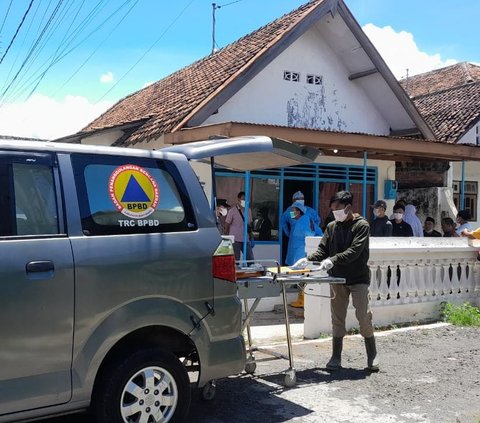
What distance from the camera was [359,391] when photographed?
17.2 ft

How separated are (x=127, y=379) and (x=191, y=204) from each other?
1.28 metres

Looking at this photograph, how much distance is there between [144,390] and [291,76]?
9.40m

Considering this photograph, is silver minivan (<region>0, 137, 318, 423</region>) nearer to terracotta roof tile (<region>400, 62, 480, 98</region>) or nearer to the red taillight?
the red taillight

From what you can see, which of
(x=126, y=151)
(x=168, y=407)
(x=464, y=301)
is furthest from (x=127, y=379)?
(x=464, y=301)

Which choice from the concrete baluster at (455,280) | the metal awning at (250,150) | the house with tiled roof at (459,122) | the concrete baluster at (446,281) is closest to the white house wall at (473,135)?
the house with tiled roof at (459,122)

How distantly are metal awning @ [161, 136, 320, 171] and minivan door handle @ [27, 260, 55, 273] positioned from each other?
1366mm

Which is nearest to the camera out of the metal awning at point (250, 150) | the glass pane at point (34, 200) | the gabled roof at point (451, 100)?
the glass pane at point (34, 200)

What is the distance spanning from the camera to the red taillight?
13.5ft

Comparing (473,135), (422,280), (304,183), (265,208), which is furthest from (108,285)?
(473,135)

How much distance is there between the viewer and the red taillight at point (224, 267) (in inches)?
162

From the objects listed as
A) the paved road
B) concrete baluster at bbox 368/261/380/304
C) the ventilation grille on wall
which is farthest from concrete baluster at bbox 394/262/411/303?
the ventilation grille on wall

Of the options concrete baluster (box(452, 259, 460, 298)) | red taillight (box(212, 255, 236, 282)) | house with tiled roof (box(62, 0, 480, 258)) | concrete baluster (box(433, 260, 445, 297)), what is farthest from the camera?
house with tiled roof (box(62, 0, 480, 258))

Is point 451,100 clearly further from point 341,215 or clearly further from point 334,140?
point 341,215

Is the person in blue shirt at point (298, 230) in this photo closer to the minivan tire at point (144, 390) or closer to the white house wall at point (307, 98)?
the white house wall at point (307, 98)
